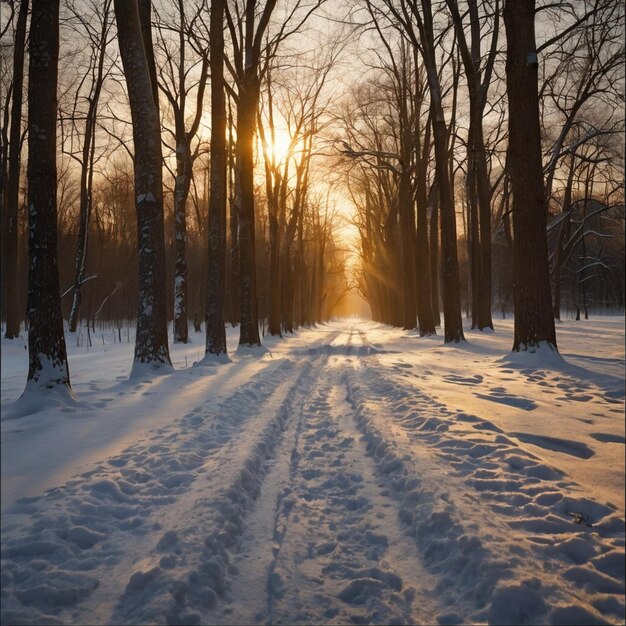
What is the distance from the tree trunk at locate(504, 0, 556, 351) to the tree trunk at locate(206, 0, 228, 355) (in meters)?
6.82

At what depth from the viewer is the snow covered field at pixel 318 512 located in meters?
1.99

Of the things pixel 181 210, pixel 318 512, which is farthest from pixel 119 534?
pixel 181 210

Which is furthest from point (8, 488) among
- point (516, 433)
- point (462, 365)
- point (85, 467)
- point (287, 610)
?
point (462, 365)

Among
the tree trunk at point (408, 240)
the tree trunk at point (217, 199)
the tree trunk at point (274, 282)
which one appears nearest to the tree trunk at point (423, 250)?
the tree trunk at point (408, 240)

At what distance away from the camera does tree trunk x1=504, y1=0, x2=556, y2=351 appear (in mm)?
8133

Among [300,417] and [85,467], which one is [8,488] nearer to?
[85,467]

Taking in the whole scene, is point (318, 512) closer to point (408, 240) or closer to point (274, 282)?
point (274, 282)

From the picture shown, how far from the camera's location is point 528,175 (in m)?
8.15

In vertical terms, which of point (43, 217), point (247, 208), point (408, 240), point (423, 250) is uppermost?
point (408, 240)

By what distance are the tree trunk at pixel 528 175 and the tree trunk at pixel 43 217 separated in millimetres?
7745

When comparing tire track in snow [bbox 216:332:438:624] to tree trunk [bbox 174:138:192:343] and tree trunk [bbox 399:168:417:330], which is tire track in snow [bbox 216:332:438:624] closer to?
tree trunk [bbox 174:138:192:343]

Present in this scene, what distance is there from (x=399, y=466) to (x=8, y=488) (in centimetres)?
288

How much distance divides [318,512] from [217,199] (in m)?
9.80

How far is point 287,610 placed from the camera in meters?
1.98
